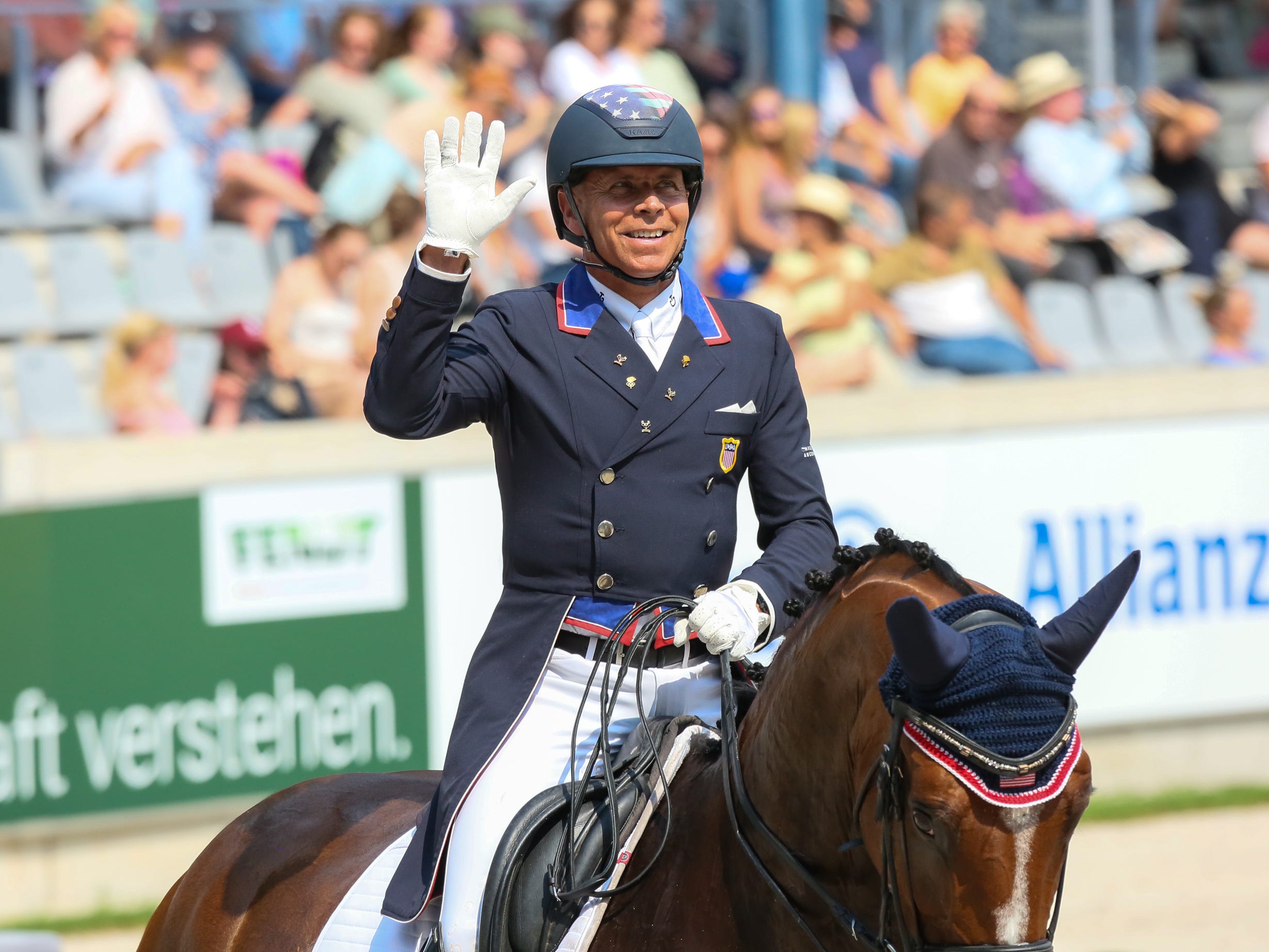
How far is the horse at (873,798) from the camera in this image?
210 centimetres

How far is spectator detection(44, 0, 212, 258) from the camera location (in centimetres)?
783

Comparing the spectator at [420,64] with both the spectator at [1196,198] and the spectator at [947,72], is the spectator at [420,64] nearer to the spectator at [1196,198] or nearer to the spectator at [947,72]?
the spectator at [947,72]

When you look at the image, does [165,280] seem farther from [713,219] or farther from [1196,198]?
[1196,198]

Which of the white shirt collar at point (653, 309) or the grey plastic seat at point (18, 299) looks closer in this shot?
the white shirt collar at point (653, 309)

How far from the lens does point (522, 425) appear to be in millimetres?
2877

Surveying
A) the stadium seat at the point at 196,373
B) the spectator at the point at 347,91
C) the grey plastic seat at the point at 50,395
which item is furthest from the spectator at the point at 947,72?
the grey plastic seat at the point at 50,395

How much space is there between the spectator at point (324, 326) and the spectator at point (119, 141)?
0.74m

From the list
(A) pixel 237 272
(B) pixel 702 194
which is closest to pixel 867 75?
(B) pixel 702 194

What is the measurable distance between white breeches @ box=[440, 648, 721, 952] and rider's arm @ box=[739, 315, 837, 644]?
0.27 meters

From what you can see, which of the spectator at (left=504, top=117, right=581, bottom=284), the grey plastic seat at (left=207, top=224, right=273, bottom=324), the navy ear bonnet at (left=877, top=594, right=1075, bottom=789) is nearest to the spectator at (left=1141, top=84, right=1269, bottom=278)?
the spectator at (left=504, top=117, right=581, bottom=284)

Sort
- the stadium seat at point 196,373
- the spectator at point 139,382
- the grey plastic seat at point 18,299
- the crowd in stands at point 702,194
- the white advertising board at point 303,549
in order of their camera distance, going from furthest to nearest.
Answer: the grey plastic seat at point 18,299
the crowd in stands at point 702,194
the stadium seat at point 196,373
the spectator at point 139,382
the white advertising board at point 303,549

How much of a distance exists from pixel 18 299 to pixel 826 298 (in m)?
3.87

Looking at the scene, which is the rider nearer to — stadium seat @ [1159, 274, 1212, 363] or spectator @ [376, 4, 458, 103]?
spectator @ [376, 4, 458, 103]

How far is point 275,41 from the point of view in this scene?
857 centimetres
